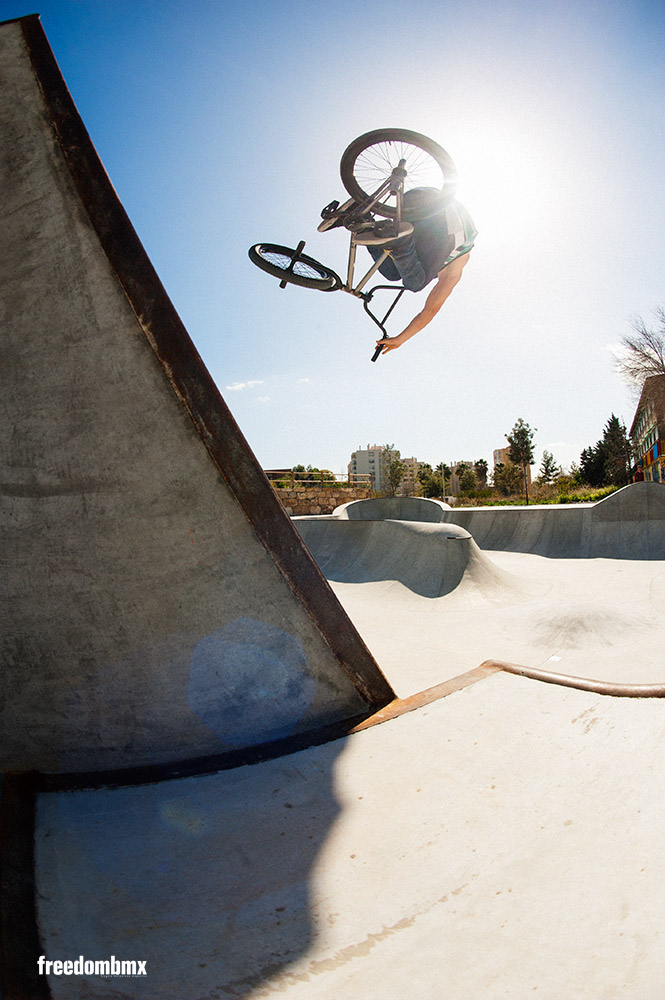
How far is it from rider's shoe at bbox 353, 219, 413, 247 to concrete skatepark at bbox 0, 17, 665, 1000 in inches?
118

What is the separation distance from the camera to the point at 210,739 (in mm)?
2508

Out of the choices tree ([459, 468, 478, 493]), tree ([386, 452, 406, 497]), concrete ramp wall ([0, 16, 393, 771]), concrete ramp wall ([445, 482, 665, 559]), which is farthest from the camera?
tree ([459, 468, 478, 493])

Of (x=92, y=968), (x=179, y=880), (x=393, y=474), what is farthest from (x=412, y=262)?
(x=393, y=474)

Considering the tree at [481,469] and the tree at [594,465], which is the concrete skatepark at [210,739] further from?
the tree at [481,469]

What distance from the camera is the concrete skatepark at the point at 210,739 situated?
4.42ft

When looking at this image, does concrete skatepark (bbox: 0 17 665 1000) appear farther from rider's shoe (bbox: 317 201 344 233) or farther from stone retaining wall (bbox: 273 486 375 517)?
stone retaining wall (bbox: 273 486 375 517)

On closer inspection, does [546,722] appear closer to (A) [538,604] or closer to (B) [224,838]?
(B) [224,838]

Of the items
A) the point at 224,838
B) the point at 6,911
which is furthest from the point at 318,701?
the point at 6,911

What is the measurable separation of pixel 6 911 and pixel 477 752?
1799 mm

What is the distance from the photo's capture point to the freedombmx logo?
4.23 feet

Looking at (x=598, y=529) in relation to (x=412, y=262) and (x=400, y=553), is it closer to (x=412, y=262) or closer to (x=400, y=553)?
(x=400, y=553)

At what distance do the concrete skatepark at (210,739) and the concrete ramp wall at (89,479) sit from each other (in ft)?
0.04

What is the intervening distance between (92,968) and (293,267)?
20.6 ft

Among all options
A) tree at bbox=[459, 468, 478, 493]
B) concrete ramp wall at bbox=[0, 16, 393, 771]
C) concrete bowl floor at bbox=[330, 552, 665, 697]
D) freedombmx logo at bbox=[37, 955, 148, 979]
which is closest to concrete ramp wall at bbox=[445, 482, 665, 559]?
concrete bowl floor at bbox=[330, 552, 665, 697]
